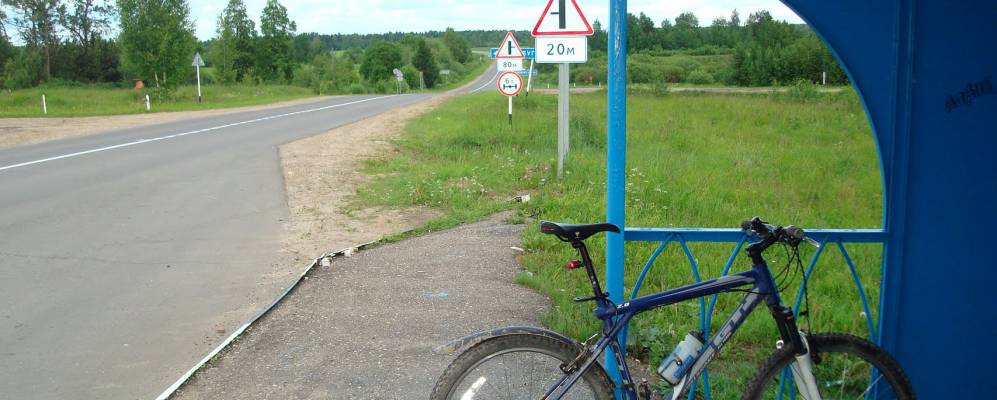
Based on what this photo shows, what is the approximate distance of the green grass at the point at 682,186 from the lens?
5.36m

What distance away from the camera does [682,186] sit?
32.8ft

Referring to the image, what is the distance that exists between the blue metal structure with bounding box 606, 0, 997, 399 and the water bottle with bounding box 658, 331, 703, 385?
24.0 inches

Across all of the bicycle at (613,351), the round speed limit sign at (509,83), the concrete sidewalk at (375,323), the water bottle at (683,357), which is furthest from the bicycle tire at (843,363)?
the round speed limit sign at (509,83)

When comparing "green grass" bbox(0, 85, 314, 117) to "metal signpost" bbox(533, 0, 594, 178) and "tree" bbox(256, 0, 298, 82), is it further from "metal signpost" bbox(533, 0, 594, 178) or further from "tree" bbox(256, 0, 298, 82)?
"tree" bbox(256, 0, 298, 82)

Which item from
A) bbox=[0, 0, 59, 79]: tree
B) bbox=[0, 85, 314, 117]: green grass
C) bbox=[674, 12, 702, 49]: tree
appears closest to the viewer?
bbox=[674, 12, 702, 49]: tree

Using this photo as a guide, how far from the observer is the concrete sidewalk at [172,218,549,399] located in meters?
4.56

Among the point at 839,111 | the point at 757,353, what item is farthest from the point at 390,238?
the point at 839,111

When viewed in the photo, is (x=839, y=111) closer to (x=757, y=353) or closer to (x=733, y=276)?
(x=757, y=353)

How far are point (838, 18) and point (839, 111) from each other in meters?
11.5

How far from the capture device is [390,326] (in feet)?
18.3

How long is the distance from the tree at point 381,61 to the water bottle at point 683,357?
100752 mm

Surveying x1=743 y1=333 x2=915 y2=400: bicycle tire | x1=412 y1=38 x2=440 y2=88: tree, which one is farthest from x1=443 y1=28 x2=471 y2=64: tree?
x1=743 y1=333 x2=915 y2=400: bicycle tire

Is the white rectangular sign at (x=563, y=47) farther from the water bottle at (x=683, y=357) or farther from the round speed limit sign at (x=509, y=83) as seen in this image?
the water bottle at (x=683, y=357)

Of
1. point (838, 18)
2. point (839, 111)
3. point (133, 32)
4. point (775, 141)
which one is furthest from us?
point (133, 32)
